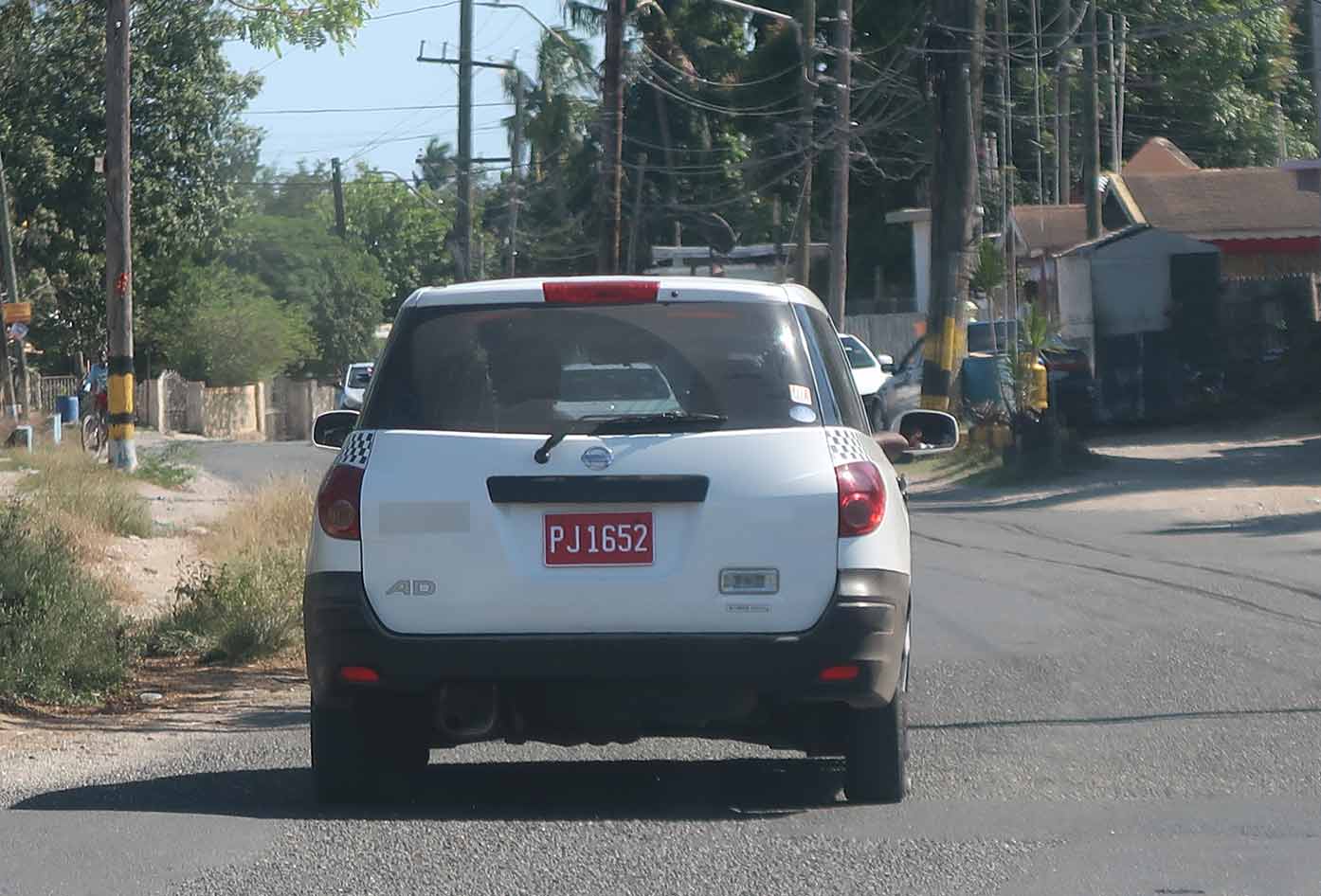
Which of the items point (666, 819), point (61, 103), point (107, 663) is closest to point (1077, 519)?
point (107, 663)

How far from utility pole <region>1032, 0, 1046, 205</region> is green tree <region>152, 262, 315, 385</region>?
973 inches

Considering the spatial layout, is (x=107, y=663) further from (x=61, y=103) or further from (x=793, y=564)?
(x=61, y=103)

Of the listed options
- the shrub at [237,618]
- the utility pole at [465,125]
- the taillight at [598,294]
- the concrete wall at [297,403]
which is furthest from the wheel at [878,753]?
the concrete wall at [297,403]

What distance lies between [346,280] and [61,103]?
39.3m

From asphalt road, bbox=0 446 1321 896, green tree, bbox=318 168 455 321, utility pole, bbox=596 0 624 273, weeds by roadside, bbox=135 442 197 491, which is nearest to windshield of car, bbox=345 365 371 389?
weeds by roadside, bbox=135 442 197 491

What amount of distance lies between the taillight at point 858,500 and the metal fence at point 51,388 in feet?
163

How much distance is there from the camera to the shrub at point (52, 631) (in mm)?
9562

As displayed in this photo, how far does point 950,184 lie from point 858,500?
22549mm

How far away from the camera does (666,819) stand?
249 inches

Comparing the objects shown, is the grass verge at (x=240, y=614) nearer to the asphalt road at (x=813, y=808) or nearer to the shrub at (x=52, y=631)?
the shrub at (x=52, y=631)

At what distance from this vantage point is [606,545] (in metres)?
5.98

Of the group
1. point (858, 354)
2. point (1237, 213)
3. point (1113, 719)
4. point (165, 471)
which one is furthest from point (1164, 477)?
point (1237, 213)

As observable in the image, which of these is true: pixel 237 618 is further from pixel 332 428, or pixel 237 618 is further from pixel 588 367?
pixel 588 367

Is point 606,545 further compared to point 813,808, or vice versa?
point 813,808
